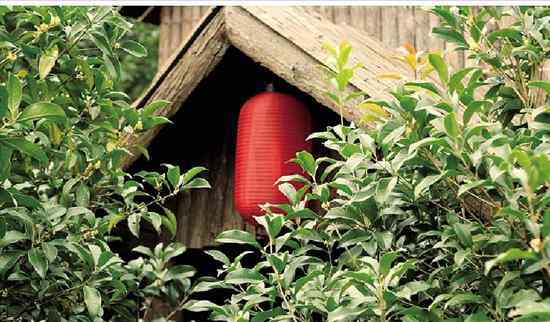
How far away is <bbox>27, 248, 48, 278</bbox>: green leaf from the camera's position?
2654 millimetres

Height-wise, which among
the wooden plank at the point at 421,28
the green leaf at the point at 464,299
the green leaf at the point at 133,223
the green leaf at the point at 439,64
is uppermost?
the wooden plank at the point at 421,28

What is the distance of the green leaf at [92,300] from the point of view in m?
2.80

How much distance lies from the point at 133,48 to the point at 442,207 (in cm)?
138

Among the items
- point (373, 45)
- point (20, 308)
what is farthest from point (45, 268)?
point (373, 45)

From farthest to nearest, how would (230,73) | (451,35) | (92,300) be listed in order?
1. (230,73)
2. (92,300)
3. (451,35)

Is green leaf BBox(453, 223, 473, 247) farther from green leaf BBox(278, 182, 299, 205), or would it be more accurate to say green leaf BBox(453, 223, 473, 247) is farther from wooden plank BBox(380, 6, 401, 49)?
wooden plank BBox(380, 6, 401, 49)

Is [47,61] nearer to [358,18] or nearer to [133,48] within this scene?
[133,48]

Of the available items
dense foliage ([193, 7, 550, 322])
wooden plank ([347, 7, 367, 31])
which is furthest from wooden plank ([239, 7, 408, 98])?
wooden plank ([347, 7, 367, 31])

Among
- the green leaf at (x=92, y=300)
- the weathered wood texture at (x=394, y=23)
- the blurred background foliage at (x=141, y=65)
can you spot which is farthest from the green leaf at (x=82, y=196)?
the blurred background foliage at (x=141, y=65)

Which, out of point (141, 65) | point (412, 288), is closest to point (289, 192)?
point (412, 288)

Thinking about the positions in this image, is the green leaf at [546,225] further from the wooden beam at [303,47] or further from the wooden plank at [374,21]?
the wooden plank at [374,21]

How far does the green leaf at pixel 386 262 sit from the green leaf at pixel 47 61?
4.28ft

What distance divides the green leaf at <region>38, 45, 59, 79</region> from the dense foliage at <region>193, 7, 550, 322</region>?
0.82 meters

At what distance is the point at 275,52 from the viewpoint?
3.56 meters
